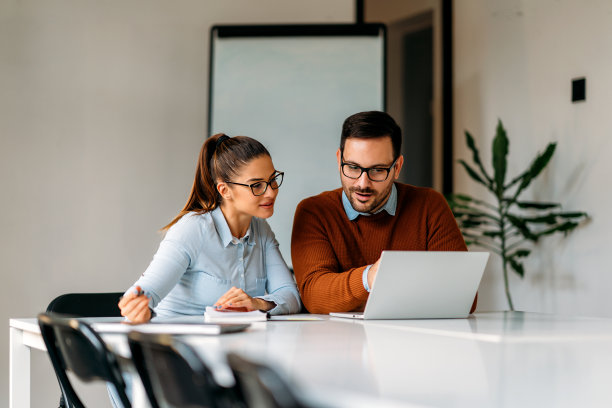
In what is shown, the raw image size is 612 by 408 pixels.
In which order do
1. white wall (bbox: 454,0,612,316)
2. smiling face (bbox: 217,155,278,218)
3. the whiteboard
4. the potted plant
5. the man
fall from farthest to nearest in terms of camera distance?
the whiteboard → the potted plant → white wall (bbox: 454,0,612,316) → the man → smiling face (bbox: 217,155,278,218)

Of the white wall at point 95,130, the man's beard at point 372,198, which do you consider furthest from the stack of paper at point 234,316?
the white wall at point 95,130

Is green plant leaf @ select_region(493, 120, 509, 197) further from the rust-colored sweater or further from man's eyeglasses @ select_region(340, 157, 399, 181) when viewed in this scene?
man's eyeglasses @ select_region(340, 157, 399, 181)

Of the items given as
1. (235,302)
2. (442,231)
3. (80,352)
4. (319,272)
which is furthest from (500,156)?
(80,352)

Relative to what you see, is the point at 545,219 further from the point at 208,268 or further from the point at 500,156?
the point at 208,268

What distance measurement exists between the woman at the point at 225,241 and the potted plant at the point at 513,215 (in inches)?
68.0

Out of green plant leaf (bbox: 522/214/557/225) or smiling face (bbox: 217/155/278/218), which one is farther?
green plant leaf (bbox: 522/214/557/225)

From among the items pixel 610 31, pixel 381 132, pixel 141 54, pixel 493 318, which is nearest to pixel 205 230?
pixel 381 132

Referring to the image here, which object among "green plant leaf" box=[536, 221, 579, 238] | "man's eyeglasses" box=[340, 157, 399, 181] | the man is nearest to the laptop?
the man

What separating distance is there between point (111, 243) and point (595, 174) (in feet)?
8.36

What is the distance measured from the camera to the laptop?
1.65 meters

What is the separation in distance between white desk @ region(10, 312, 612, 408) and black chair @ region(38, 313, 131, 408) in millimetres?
102

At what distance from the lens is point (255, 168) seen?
2029 millimetres

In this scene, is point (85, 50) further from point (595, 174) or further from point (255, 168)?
point (595, 174)

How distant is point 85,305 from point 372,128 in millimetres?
1076
